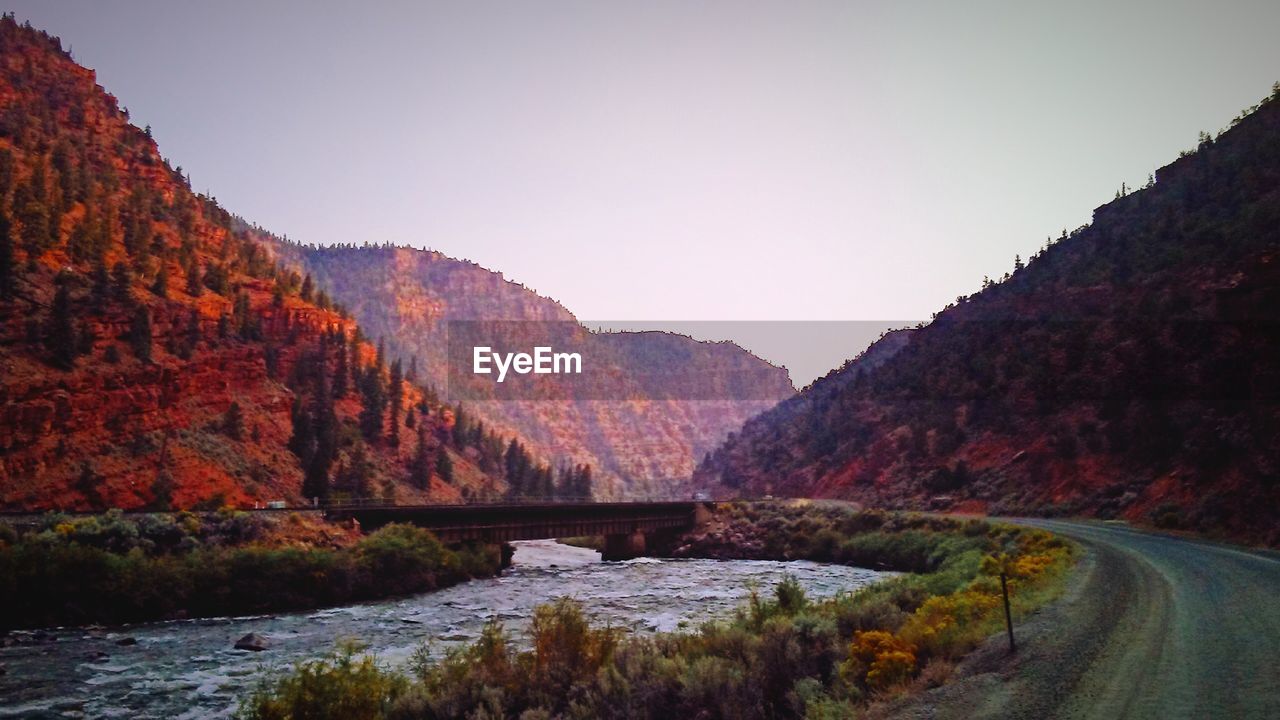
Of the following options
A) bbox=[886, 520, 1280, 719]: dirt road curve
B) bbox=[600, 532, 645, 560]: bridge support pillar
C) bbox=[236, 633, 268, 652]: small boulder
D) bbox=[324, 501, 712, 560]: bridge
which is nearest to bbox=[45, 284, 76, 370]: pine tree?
bbox=[324, 501, 712, 560]: bridge

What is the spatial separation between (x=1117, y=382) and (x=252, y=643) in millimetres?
66584

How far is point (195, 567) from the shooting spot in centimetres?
3347

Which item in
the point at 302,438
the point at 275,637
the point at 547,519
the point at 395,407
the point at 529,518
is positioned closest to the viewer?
the point at 275,637

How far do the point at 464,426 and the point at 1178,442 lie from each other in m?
119

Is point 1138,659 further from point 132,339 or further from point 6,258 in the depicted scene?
point 6,258

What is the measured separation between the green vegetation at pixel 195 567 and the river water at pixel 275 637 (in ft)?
5.33

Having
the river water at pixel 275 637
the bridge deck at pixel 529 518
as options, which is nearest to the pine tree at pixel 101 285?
the bridge deck at pixel 529 518

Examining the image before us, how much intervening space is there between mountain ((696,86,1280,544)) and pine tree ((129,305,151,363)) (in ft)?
252

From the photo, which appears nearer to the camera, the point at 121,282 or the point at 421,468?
the point at 121,282

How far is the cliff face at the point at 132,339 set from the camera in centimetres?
5919

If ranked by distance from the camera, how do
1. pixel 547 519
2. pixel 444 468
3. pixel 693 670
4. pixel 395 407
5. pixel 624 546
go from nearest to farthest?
pixel 693 670
pixel 547 519
pixel 624 546
pixel 444 468
pixel 395 407

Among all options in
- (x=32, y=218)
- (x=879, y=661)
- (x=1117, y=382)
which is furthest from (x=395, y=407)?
(x=879, y=661)

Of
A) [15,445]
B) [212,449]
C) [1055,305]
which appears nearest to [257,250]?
[212,449]

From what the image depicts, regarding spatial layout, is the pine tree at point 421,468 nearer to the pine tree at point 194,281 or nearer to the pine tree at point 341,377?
the pine tree at point 341,377
